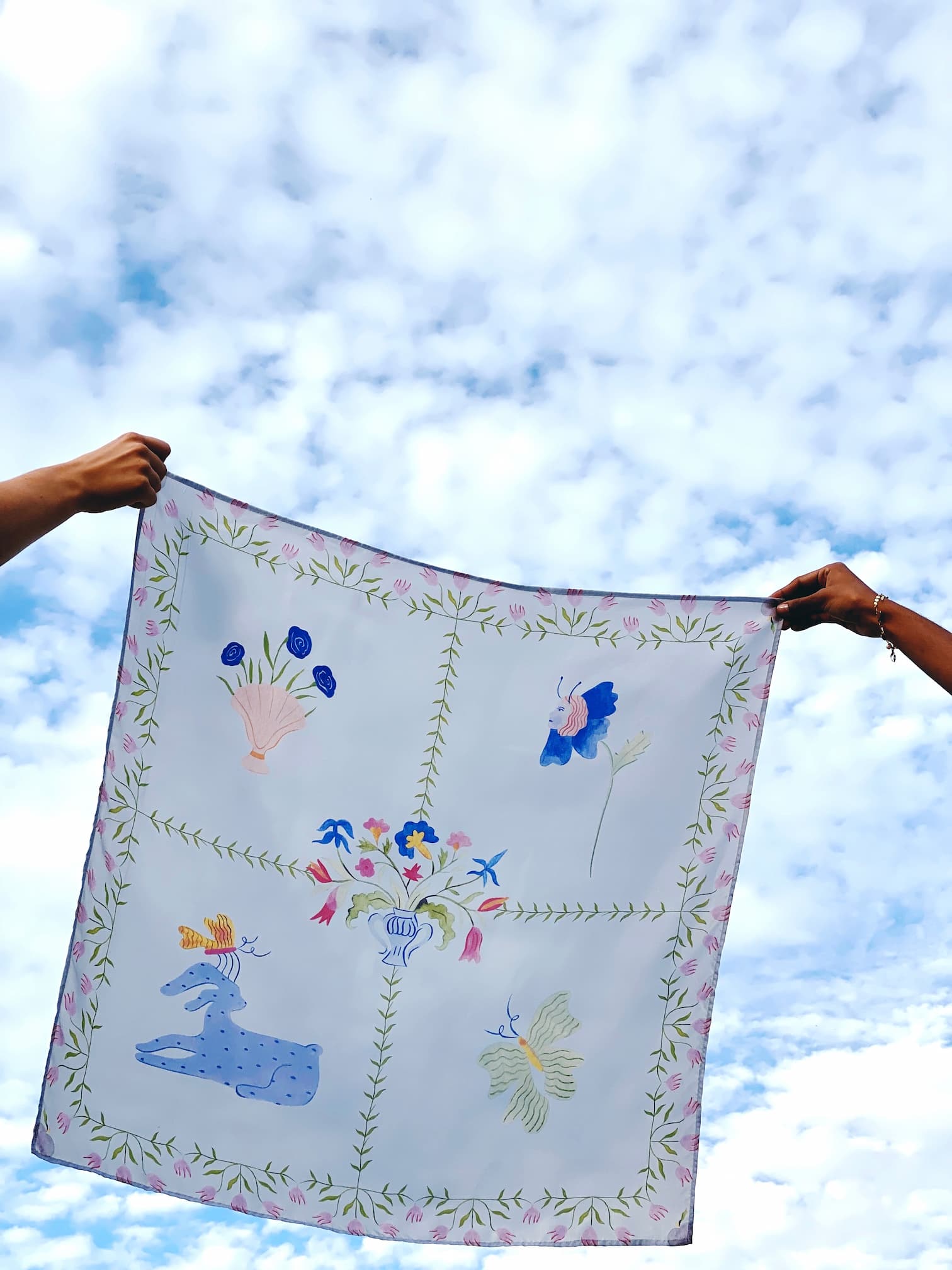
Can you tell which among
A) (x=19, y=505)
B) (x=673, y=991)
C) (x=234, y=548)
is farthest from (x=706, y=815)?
(x=19, y=505)

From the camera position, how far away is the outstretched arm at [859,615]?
291 cm

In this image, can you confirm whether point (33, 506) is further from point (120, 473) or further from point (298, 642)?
point (298, 642)

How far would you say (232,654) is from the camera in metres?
A: 3.31

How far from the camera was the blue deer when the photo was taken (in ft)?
9.96

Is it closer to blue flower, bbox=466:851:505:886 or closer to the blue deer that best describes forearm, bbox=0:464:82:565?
the blue deer

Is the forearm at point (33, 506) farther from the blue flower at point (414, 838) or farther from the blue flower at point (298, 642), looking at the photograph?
the blue flower at point (414, 838)

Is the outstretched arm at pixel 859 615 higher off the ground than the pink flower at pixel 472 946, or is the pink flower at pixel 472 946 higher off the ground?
the outstretched arm at pixel 859 615

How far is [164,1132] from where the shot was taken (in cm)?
299

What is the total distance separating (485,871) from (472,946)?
21cm

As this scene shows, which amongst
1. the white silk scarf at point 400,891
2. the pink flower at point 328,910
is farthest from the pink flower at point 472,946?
the pink flower at point 328,910

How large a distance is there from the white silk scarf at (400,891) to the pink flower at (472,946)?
0.03 feet

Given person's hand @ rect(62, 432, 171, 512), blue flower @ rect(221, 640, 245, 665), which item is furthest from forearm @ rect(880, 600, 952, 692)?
person's hand @ rect(62, 432, 171, 512)

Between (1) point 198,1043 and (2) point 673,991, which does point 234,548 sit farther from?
(2) point 673,991

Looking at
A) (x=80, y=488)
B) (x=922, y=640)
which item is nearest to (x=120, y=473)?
(x=80, y=488)
